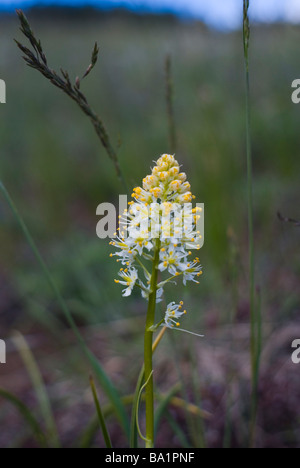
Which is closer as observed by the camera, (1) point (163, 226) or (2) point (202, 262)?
(1) point (163, 226)

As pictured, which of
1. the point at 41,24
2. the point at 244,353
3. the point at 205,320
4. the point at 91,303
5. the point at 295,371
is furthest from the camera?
the point at 41,24
